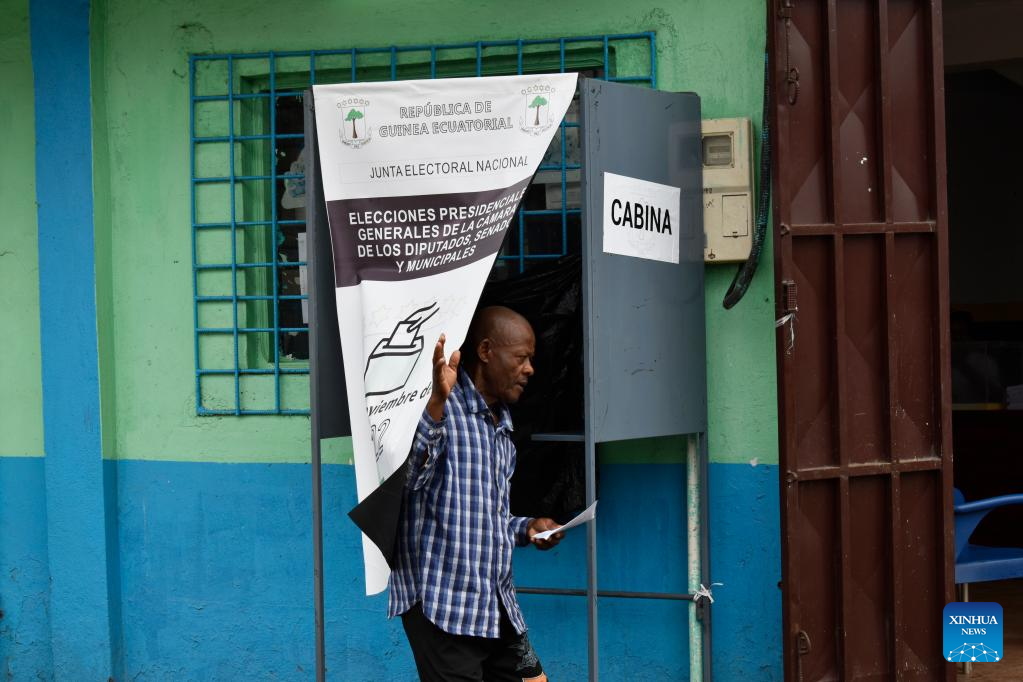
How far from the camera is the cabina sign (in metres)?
3.84

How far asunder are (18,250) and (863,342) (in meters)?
3.69

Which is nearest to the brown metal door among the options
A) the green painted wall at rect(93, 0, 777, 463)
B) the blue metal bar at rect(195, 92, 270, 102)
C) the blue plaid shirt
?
the green painted wall at rect(93, 0, 777, 463)

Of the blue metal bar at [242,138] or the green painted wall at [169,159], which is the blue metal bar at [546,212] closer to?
the green painted wall at [169,159]

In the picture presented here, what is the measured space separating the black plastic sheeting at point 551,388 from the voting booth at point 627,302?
12 mm

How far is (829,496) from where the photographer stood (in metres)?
3.95

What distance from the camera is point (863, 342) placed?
3.98 metres

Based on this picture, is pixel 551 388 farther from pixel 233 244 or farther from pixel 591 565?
pixel 233 244

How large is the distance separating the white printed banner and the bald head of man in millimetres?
149

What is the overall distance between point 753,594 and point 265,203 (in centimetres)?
265

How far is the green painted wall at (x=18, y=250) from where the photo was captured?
16.5ft

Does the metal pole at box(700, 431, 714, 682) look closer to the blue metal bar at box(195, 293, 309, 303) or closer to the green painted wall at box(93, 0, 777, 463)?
the green painted wall at box(93, 0, 777, 463)

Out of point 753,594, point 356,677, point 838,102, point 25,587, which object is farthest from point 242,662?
point 838,102

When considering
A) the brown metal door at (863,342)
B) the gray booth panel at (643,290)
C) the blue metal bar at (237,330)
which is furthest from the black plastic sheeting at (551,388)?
the blue metal bar at (237,330)

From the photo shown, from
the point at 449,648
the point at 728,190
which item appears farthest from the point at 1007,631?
the point at 449,648
